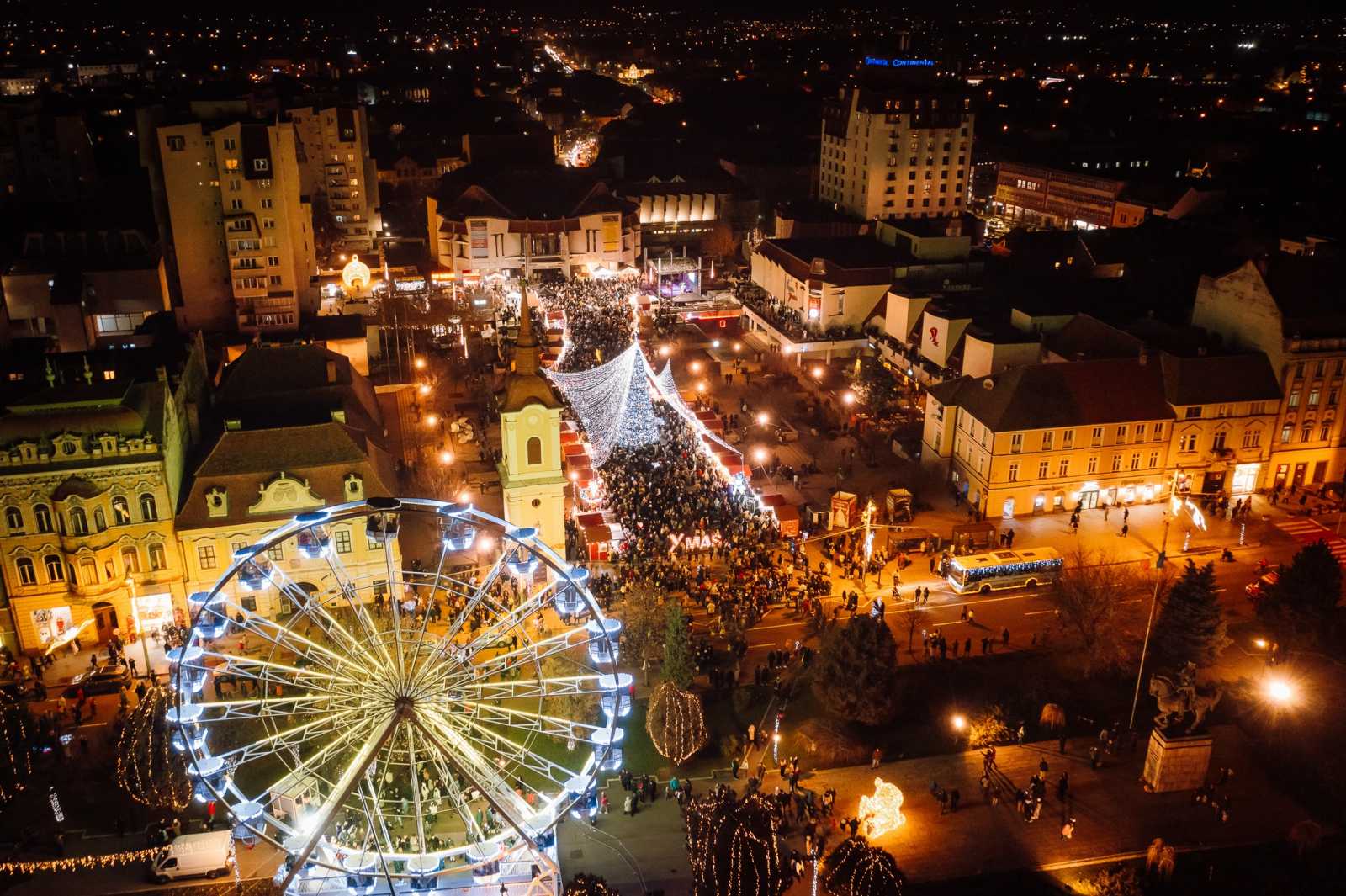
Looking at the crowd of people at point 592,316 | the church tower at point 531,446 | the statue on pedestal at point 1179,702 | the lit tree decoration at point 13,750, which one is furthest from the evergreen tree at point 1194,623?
the lit tree decoration at point 13,750

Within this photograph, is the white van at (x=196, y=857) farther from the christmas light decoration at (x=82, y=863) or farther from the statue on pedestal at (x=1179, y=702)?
the statue on pedestal at (x=1179, y=702)

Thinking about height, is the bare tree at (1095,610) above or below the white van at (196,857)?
above

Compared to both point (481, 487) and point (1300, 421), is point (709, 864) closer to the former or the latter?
point (481, 487)

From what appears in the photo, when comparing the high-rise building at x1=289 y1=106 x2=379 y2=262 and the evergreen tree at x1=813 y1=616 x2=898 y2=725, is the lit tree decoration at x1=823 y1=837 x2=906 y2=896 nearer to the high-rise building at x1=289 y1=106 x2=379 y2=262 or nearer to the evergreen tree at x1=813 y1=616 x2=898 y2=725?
the evergreen tree at x1=813 y1=616 x2=898 y2=725

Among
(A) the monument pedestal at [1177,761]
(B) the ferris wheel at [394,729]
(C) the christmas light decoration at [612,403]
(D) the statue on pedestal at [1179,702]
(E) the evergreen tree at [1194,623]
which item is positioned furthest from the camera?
(C) the christmas light decoration at [612,403]

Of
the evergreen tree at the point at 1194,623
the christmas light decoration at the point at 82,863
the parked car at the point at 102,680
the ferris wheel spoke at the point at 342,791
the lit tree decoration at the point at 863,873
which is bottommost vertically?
the christmas light decoration at the point at 82,863

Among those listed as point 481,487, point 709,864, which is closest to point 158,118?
point 481,487

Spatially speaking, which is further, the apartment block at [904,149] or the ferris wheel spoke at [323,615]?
the apartment block at [904,149]
